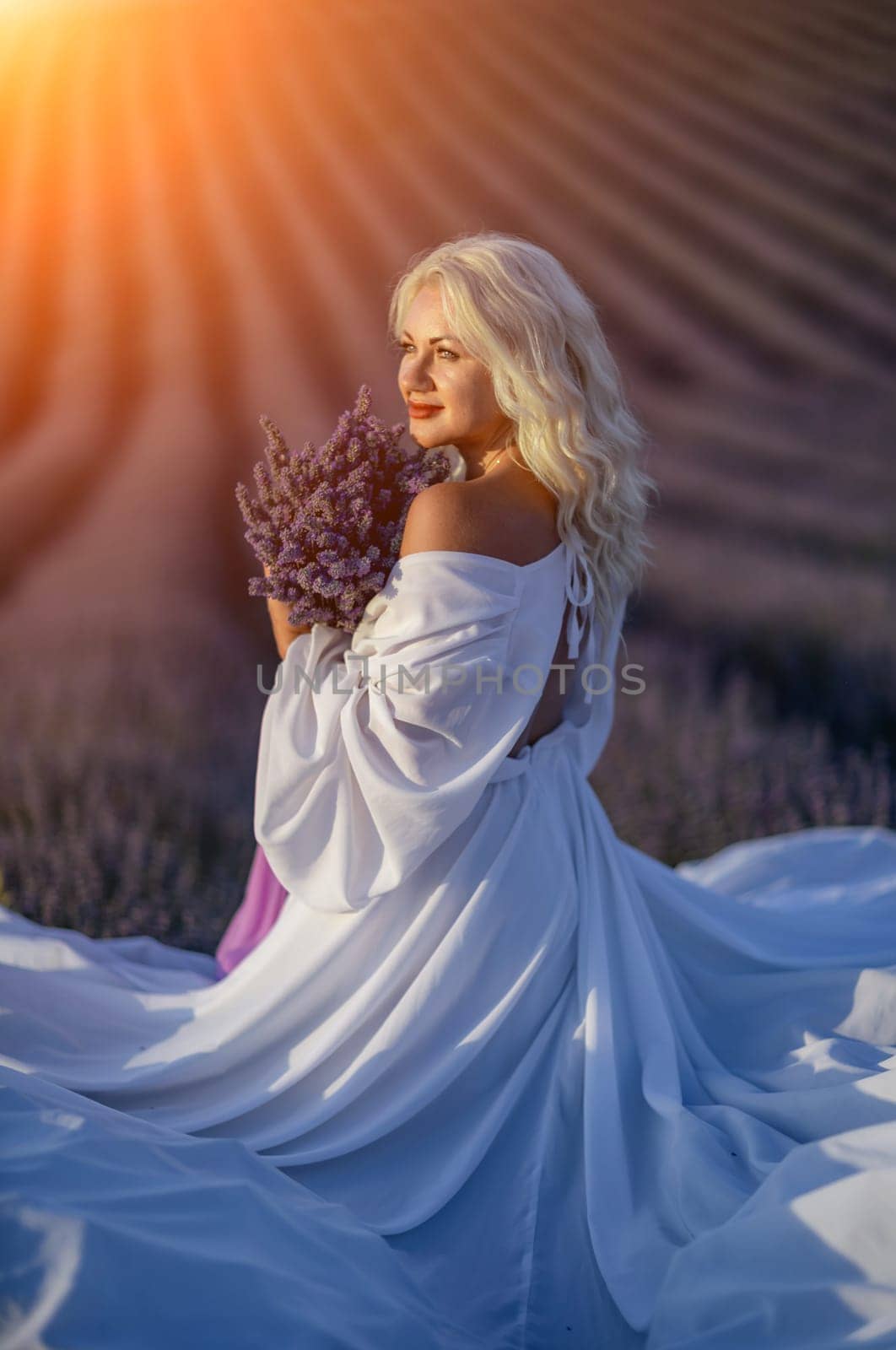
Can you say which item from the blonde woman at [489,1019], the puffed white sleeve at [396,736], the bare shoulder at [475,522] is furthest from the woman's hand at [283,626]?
the bare shoulder at [475,522]

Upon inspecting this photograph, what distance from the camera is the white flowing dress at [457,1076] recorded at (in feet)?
3.86

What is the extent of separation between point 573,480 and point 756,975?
957 millimetres

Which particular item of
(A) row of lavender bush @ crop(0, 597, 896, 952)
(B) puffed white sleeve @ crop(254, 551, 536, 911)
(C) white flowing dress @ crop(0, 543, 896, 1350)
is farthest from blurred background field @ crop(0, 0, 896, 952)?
(B) puffed white sleeve @ crop(254, 551, 536, 911)

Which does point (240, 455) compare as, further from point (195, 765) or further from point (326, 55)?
point (326, 55)

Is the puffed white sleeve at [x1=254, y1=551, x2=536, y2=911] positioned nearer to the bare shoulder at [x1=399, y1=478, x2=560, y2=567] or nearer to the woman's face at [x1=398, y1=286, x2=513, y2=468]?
the bare shoulder at [x1=399, y1=478, x2=560, y2=567]

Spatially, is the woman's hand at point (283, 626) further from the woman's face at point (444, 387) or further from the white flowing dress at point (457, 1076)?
the woman's face at point (444, 387)

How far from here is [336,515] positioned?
1.75 metres

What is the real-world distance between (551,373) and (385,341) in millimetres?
2113

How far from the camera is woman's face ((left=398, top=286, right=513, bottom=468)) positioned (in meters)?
1.81

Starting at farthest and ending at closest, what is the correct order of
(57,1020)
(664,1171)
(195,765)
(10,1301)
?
(195,765) < (57,1020) < (664,1171) < (10,1301)

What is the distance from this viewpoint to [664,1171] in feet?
4.89

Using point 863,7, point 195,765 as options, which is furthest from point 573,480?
point 863,7

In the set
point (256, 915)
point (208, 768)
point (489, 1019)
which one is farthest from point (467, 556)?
point (208, 768)

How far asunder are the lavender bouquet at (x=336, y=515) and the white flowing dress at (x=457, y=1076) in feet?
0.20
